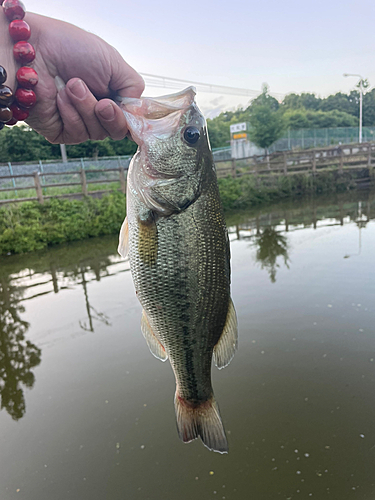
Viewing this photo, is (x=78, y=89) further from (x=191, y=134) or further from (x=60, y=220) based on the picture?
(x=60, y=220)

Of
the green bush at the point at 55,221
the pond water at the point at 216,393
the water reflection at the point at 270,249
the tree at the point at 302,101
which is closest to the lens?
the pond water at the point at 216,393

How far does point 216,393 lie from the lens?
3855 mm

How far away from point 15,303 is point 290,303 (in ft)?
16.5

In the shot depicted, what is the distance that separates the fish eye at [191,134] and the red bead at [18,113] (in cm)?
66

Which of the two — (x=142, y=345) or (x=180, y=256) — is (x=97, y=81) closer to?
(x=180, y=256)

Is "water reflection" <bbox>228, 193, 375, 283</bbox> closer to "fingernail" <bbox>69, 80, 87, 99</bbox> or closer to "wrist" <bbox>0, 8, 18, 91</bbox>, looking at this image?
"fingernail" <bbox>69, 80, 87, 99</bbox>

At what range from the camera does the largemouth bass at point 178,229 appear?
4.45ft

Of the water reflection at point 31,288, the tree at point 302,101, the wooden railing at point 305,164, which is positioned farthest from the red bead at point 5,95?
the tree at point 302,101

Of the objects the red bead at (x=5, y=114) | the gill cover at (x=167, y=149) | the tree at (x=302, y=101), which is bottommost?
the gill cover at (x=167, y=149)

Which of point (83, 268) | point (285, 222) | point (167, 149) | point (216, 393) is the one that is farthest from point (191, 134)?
point (285, 222)

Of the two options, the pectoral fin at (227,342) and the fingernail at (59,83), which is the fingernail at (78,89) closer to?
the fingernail at (59,83)

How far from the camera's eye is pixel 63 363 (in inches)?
184

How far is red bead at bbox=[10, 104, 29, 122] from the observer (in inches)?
56.9

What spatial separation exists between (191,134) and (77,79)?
0.48 meters
